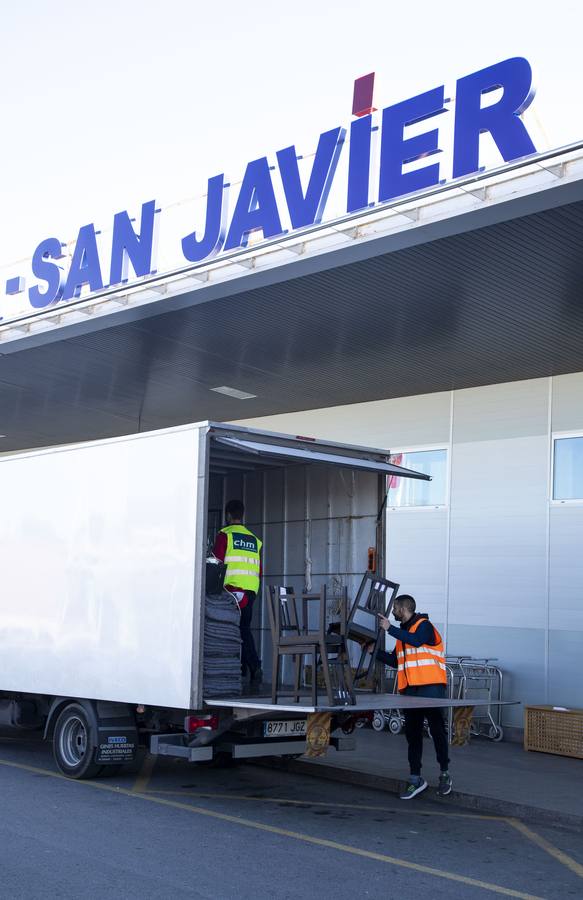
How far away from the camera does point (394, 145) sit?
959 cm

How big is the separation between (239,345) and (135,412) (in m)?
4.99

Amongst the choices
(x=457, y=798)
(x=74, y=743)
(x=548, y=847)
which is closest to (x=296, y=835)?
(x=548, y=847)

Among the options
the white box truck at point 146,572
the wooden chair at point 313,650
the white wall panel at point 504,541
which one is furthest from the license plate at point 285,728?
the white wall panel at point 504,541

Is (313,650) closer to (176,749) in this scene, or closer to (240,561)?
(176,749)

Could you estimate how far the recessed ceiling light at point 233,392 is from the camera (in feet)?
50.0

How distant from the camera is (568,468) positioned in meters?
12.8

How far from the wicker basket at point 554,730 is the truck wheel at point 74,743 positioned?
202 inches

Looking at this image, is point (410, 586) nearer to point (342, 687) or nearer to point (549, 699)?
point (549, 699)

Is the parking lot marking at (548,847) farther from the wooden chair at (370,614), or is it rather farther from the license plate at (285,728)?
the wooden chair at (370,614)

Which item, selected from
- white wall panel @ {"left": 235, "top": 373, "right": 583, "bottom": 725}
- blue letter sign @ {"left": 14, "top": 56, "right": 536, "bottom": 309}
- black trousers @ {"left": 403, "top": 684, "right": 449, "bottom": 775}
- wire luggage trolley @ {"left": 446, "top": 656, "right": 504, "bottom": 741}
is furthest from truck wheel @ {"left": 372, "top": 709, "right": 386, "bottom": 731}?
blue letter sign @ {"left": 14, "top": 56, "right": 536, "bottom": 309}

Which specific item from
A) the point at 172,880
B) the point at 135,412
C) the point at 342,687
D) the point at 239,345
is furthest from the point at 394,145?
the point at 135,412

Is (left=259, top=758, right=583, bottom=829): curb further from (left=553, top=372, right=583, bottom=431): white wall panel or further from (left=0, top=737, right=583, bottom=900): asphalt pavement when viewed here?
(left=553, top=372, right=583, bottom=431): white wall panel

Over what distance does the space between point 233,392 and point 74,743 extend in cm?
658

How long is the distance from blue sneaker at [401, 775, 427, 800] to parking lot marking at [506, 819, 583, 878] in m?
0.88
